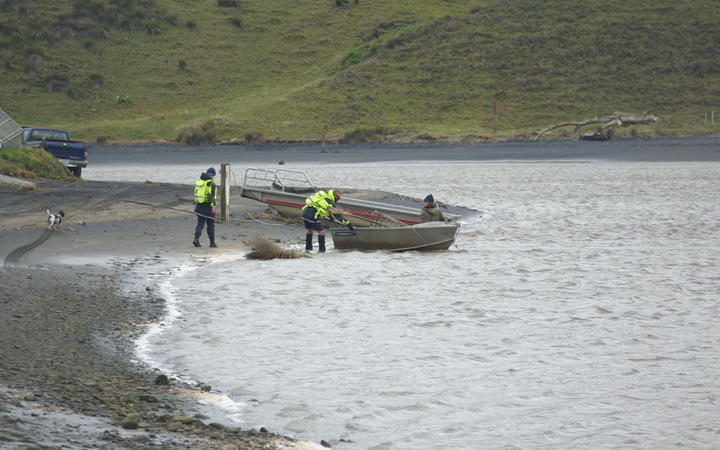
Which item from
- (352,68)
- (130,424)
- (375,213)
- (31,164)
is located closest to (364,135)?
(352,68)

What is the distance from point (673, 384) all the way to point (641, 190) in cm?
3484

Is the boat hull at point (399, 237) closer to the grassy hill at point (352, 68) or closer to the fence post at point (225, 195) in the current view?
the fence post at point (225, 195)

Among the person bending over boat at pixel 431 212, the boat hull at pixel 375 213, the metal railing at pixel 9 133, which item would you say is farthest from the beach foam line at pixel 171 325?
the metal railing at pixel 9 133

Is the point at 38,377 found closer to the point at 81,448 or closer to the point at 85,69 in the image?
the point at 81,448

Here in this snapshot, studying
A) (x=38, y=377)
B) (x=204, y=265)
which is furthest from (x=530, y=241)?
(x=38, y=377)

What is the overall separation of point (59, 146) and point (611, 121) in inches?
1898

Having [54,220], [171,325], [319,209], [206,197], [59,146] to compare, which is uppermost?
[59,146]

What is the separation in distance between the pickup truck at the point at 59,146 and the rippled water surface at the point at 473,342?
1740 cm

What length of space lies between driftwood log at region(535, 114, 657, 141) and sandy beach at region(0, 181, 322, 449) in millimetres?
51373

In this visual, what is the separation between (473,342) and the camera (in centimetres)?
1568

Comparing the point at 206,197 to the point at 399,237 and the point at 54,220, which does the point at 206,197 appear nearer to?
the point at 54,220

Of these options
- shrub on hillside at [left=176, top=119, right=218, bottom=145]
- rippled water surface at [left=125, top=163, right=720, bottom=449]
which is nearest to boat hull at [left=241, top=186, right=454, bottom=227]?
rippled water surface at [left=125, top=163, right=720, bottom=449]

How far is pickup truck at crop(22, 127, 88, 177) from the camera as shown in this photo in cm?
4328

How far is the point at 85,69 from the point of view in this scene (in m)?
98.6
